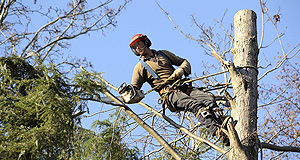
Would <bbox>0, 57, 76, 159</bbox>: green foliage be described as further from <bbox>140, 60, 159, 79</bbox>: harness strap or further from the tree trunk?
the tree trunk

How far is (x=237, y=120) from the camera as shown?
4.67 metres

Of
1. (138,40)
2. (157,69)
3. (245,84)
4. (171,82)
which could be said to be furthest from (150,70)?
(245,84)

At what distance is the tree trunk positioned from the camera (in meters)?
4.63

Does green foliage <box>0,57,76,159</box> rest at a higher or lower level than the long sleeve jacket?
lower

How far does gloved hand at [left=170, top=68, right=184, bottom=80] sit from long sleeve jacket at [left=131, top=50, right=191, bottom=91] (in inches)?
4.8

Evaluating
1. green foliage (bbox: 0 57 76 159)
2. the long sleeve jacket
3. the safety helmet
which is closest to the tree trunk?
the long sleeve jacket

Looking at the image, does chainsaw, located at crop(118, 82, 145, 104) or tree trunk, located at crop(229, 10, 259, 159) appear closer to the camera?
tree trunk, located at crop(229, 10, 259, 159)

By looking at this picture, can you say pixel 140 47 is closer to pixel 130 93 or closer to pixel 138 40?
pixel 138 40

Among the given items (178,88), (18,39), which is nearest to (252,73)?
(178,88)

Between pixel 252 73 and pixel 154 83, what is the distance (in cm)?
142

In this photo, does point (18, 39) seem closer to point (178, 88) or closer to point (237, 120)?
point (178, 88)

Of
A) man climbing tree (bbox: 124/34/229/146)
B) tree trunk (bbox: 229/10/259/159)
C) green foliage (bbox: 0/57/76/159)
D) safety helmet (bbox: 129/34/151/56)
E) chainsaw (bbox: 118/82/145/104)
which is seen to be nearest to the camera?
tree trunk (bbox: 229/10/259/159)

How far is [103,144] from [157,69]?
1.19 metres

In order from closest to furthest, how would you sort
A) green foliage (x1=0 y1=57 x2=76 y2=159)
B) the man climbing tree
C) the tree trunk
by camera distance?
the tree trunk → green foliage (x1=0 y1=57 x2=76 y2=159) → the man climbing tree
